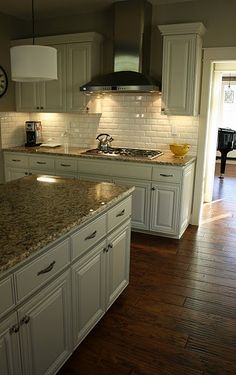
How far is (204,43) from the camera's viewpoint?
3.95 meters

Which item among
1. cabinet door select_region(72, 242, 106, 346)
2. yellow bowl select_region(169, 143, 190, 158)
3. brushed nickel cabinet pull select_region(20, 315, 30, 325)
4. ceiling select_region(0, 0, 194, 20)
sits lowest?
cabinet door select_region(72, 242, 106, 346)

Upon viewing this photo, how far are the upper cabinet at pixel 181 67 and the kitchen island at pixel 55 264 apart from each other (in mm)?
1819

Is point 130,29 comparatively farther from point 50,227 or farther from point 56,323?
point 56,323

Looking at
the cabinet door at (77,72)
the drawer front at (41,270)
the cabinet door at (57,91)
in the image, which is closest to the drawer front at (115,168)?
the cabinet door at (77,72)

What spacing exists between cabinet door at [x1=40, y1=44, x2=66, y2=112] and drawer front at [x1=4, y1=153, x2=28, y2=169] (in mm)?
751

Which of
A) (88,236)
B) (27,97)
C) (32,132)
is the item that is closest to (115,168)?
(32,132)

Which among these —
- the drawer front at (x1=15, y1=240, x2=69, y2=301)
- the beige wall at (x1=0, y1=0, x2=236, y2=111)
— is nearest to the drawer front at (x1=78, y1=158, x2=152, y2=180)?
the beige wall at (x1=0, y1=0, x2=236, y2=111)

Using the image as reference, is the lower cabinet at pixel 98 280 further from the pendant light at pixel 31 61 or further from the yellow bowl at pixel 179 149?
the yellow bowl at pixel 179 149

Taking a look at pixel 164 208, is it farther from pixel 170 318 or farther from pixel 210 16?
pixel 210 16

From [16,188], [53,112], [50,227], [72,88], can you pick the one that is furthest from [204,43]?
[50,227]

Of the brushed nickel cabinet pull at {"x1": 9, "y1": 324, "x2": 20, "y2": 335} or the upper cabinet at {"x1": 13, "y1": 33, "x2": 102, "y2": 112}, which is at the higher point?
the upper cabinet at {"x1": 13, "y1": 33, "x2": 102, "y2": 112}

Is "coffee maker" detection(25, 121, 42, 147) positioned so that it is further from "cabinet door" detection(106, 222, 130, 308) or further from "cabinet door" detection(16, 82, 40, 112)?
"cabinet door" detection(106, 222, 130, 308)

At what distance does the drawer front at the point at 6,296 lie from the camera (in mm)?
1313

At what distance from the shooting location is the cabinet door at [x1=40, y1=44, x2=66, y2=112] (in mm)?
4387
